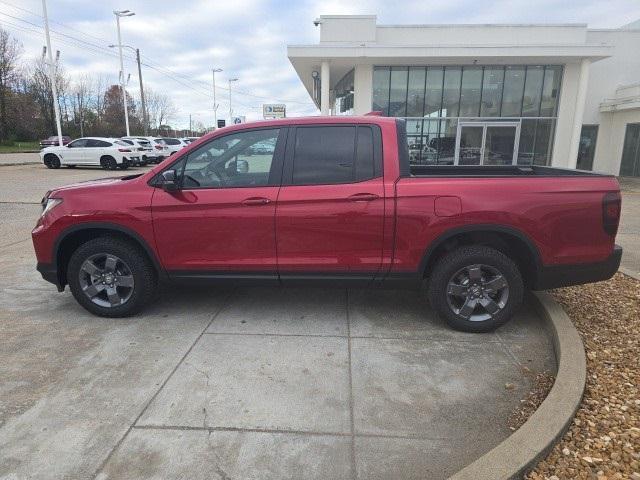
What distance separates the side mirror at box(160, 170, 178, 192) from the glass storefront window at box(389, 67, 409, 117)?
15.6 metres

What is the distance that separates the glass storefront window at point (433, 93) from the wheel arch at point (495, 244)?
50.5 feet

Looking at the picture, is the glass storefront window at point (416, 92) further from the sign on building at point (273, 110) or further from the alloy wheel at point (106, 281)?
the alloy wheel at point (106, 281)

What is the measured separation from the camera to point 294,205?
13.0 feet

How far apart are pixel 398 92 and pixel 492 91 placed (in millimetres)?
3786

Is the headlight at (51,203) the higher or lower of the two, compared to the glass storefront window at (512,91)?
lower

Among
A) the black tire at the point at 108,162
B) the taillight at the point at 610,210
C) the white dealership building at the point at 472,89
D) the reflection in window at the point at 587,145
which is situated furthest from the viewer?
the black tire at the point at 108,162

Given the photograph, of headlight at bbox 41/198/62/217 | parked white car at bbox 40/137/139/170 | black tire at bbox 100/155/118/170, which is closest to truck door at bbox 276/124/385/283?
headlight at bbox 41/198/62/217

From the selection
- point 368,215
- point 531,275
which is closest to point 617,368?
point 531,275

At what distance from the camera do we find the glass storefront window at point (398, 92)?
59.8ft

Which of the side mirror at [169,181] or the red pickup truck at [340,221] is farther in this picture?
the side mirror at [169,181]

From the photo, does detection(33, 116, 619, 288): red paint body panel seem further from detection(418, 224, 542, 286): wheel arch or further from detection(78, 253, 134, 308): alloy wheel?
detection(78, 253, 134, 308): alloy wheel

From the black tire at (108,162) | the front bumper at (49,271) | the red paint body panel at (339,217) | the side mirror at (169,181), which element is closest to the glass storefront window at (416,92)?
the red paint body panel at (339,217)

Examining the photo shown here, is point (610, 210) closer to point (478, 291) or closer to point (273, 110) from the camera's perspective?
Answer: point (478, 291)

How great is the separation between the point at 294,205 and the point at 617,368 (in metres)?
2.78
